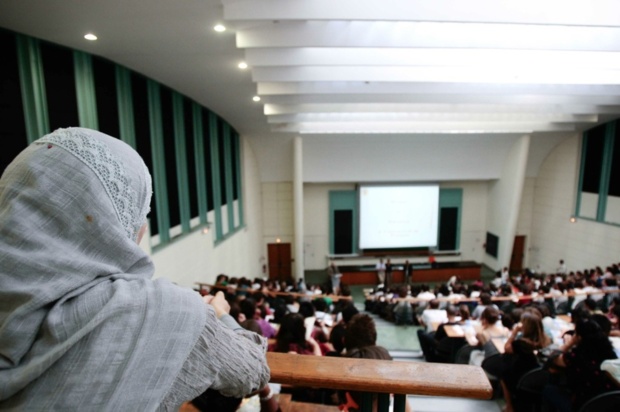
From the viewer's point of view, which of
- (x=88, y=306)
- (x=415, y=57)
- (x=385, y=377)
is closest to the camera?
(x=88, y=306)

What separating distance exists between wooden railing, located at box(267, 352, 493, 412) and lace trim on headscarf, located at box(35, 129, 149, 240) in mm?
549

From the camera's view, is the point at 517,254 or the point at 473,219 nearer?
the point at 473,219

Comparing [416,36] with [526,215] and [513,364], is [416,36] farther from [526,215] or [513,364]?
[526,215]

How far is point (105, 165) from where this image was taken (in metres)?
0.66

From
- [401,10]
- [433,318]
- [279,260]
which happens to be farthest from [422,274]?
[401,10]

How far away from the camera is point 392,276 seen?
12531mm

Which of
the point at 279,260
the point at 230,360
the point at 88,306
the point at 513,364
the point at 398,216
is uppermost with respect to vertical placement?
the point at 88,306

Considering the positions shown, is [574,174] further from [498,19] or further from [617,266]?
[498,19]

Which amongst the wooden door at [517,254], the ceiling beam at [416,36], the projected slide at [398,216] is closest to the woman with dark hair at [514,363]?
the ceiling beam at [416,36]

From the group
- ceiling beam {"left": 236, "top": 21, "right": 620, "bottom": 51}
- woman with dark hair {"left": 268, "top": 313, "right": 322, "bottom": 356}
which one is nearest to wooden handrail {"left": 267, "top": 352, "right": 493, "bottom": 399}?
woman with dark hair {"left": 268, "top": 313, "right": 322, "bottom": 356}

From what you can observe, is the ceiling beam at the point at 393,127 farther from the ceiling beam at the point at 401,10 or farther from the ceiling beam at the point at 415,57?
the ceiling beam at the point at 401,10

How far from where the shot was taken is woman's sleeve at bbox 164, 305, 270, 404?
24.9 inches

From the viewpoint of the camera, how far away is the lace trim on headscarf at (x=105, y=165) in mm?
644

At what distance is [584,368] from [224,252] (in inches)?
312
